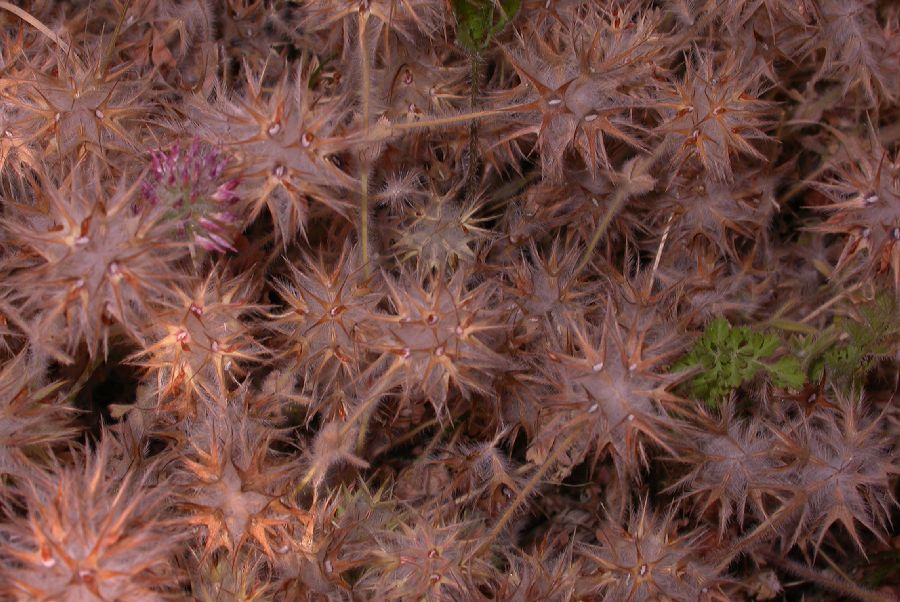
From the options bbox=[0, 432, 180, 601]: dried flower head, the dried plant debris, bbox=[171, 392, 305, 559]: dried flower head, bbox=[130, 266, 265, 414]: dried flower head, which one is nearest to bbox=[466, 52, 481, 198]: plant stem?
the dried plant debris

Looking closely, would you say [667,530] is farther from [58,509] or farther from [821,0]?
[821,0]

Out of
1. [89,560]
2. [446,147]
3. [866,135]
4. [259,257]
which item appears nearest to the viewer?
[89,560]

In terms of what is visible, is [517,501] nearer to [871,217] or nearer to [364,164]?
[364,164]

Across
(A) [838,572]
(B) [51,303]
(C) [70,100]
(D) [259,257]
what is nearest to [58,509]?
(B) [51,303]

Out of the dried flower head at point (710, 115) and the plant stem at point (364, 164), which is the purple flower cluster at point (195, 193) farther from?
the dried flower head at point (710, 115)

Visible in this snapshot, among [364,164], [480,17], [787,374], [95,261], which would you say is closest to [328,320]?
[364,164]

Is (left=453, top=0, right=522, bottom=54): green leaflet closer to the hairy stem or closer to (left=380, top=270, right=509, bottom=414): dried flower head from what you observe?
(left=380, top=270, right=509, bottom=414): dried flower head
